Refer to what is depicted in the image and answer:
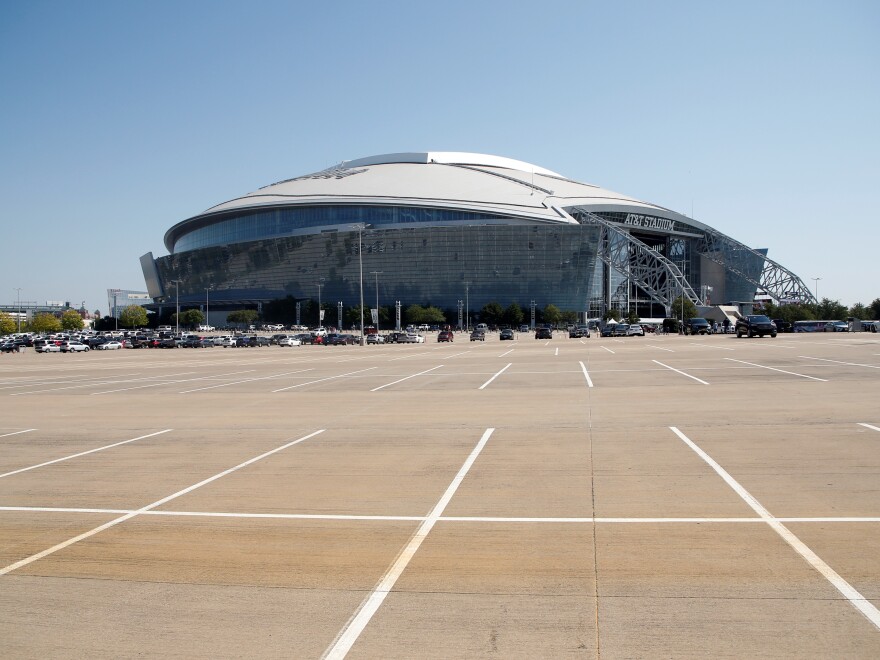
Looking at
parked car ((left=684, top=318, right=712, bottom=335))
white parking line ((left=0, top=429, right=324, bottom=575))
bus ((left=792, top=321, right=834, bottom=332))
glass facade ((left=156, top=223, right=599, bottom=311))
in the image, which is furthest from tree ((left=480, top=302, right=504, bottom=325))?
white parking line ((left=0, top=429, right=324, bottom=575))

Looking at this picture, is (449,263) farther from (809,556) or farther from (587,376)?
(809,556)

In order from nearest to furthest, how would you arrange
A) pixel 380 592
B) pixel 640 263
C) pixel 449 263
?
pixel 380 592
pixel 640 263
pixel 449 263

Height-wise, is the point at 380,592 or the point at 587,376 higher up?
the point at 587,376

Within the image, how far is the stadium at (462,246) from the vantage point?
426 feet

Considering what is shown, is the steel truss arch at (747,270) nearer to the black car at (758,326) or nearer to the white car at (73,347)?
the black car at (758,326)

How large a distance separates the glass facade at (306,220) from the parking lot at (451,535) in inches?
4684

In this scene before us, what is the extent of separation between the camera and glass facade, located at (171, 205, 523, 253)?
5207 inches

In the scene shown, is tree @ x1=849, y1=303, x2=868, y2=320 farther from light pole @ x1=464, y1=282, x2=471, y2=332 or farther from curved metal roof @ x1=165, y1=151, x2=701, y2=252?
light pole @ x1=464, y1=282, x2=471, y2=332

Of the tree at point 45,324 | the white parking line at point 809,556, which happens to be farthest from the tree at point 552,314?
the white parking line at point 809,556

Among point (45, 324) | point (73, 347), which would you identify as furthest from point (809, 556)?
point (45, 324)

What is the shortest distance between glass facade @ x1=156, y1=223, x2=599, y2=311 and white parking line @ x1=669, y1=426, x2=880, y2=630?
12077 centimetres

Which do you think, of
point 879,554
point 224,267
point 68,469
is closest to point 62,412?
point 68,469

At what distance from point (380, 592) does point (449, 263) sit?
128885 millimetres

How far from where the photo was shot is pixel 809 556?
19.0 feet
